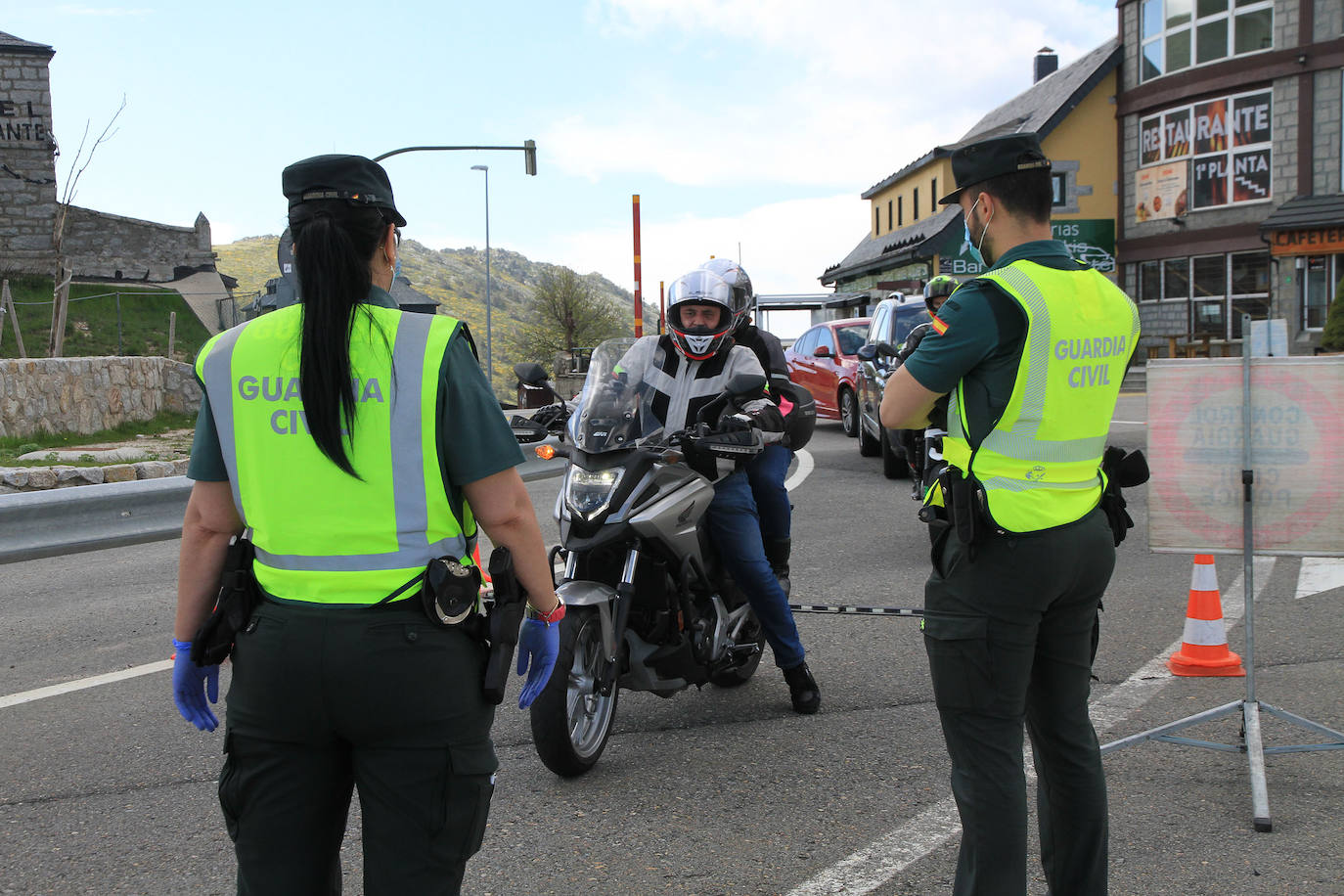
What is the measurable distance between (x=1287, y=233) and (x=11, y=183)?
30461mm

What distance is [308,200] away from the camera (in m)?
2.16

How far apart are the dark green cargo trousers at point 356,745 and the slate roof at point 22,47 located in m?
30.7

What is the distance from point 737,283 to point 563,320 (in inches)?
2308

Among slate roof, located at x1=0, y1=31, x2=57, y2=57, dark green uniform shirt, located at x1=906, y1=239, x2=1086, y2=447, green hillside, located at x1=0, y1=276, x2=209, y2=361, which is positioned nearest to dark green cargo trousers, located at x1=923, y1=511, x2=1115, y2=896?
dark green uniform shirt, located at x1=906, y1=239, x2=1086, y2=447

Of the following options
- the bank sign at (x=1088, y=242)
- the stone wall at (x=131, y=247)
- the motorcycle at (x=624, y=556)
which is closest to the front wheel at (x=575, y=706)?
the motorcycle at (x=624, y=556)

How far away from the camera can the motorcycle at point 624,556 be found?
411 cm

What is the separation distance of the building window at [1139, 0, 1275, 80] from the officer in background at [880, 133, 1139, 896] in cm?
3119

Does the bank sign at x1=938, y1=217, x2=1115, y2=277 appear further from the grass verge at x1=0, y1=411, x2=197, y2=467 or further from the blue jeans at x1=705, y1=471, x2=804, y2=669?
the blue jeans at x1=705, y1=471, x2=804, y2=669

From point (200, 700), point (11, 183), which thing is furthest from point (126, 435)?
point (11, 183)

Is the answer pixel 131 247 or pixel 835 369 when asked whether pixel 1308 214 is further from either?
pixel 131 247

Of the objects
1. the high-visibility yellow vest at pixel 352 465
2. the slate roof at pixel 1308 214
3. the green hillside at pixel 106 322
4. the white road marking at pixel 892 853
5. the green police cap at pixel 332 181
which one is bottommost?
the white road marking at pixel 892 853

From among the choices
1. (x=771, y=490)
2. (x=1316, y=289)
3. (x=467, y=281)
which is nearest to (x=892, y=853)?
(x=771, y=490)

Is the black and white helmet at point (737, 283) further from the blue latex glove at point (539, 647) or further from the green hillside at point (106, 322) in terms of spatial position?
the green hillside at point (106, 322)

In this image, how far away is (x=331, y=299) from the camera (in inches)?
82.0
